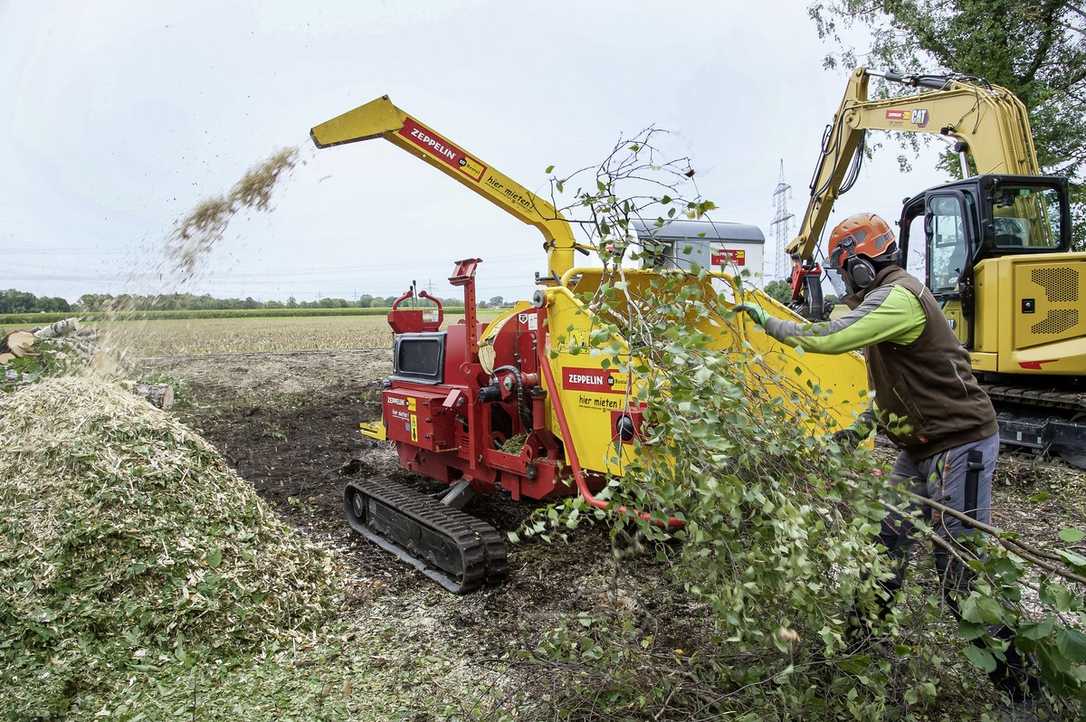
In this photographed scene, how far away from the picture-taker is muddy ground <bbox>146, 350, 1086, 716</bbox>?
3.97m

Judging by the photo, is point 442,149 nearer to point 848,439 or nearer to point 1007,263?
point 848,439

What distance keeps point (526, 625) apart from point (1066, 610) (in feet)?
8.26

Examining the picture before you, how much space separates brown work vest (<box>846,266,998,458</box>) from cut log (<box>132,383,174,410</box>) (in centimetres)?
934

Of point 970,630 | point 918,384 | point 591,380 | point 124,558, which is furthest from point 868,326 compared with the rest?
point 124,558

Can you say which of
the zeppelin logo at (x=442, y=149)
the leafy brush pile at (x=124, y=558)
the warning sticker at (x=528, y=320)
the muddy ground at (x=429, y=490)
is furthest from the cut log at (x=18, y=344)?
the warning sticker at (x=528, y=320)

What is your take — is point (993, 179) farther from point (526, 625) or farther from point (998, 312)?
point (526, 625)

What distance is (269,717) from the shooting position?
3102 mm

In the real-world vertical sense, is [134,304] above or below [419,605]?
above

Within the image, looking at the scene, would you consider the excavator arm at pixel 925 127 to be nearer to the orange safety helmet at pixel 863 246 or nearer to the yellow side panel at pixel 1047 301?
the yellow side panel at pixel 1047 301

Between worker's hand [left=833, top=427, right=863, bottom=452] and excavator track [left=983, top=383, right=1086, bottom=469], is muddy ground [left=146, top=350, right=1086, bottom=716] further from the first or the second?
worker's hand [left=833, top=427, right=863, bottom=452]

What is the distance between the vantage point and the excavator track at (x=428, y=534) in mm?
4344

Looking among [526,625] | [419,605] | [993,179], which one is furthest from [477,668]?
[993,179]

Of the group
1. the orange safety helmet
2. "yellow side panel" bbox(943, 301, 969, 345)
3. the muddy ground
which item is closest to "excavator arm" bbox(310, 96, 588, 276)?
the muddy ground

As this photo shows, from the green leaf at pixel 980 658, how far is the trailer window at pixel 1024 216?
6.01 metres
